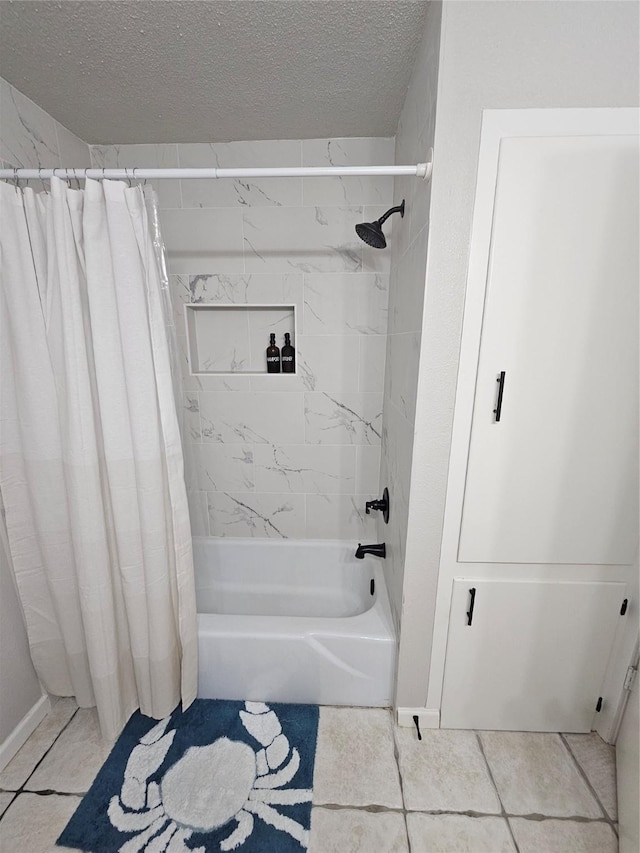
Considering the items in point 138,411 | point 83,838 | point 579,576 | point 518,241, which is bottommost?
point 83,838

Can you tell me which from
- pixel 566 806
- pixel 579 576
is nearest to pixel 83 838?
pixel 566 806

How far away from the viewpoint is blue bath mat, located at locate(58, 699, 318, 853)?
1085 mm

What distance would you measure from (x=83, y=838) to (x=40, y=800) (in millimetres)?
217

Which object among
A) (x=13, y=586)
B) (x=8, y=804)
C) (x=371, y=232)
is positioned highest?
(x=371, y=232)

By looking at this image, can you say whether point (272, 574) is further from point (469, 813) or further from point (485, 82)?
→ point (485, 82)

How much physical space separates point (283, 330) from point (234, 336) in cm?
26

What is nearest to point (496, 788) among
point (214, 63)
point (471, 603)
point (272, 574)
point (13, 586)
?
point (471, 603)

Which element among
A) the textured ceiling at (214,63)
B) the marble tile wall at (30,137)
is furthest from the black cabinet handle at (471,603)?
the marble tile wall at (30,137)

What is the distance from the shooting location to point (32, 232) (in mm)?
1056

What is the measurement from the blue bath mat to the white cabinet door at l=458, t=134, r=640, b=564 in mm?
960

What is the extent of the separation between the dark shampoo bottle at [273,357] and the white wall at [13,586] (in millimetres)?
1118

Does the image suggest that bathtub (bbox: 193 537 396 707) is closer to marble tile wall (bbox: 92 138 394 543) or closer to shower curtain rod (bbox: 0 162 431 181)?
marble tile wall (bbox: 92 138 394 543)

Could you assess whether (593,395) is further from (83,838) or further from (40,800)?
(40,800)

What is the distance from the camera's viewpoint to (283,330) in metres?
1.90
